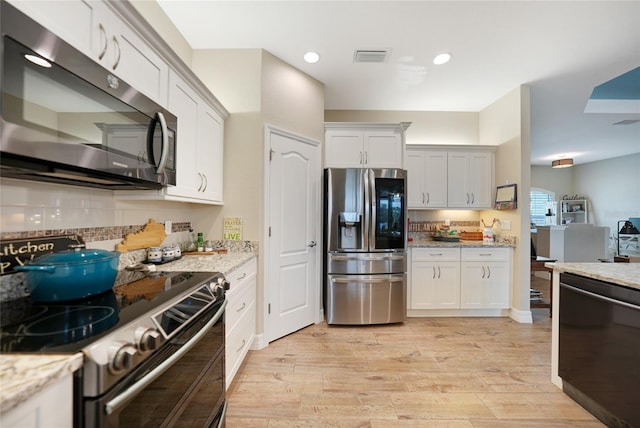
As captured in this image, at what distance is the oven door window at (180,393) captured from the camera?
771 millimetres

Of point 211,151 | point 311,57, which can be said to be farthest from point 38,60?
point 311,57

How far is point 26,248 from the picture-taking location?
3.81ft

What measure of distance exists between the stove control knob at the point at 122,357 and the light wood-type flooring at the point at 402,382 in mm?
1218

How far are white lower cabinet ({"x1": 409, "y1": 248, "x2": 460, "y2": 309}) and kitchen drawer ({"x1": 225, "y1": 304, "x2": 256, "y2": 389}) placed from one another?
2055 mm

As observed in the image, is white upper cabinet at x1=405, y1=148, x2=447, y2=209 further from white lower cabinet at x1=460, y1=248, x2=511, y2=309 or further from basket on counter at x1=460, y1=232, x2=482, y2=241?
white lower cabinet at x1=460, y1=248, x2=511, y2=309

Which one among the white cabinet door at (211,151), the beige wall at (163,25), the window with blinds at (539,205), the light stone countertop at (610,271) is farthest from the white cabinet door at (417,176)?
the window with blinds at (539,205)

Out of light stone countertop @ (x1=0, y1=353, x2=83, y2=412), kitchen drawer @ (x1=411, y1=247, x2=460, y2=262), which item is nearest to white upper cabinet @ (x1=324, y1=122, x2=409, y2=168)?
kitchen drawer @ (x1=411, y1=247, x2=460, y2=262)

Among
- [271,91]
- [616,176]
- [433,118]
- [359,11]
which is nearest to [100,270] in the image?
[271,91]

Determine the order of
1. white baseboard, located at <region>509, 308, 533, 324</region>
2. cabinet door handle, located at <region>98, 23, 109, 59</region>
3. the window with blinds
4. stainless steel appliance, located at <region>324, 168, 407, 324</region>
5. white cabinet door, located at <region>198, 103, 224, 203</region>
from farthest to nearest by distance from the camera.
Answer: the window with blinds < white baseboard, located at <region>509, 308, 533, 324</region> < stainless steel appliance, located at <region>324, 168, 407, 324</region> < white cabinet door, located at <region>198, 103, 224, 203</region> < cabinet door handle, located at <region>98, 23, 109, 59</region>

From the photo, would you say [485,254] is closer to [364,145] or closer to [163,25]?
[364,145]

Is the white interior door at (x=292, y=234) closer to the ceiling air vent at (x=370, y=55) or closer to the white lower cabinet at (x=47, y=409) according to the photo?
the ceiling air vent at (x=370, y=55)

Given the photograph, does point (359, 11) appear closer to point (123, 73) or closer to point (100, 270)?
point (123, 73)

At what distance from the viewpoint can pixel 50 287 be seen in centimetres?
100

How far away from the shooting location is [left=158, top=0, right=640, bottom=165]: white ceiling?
215cm
